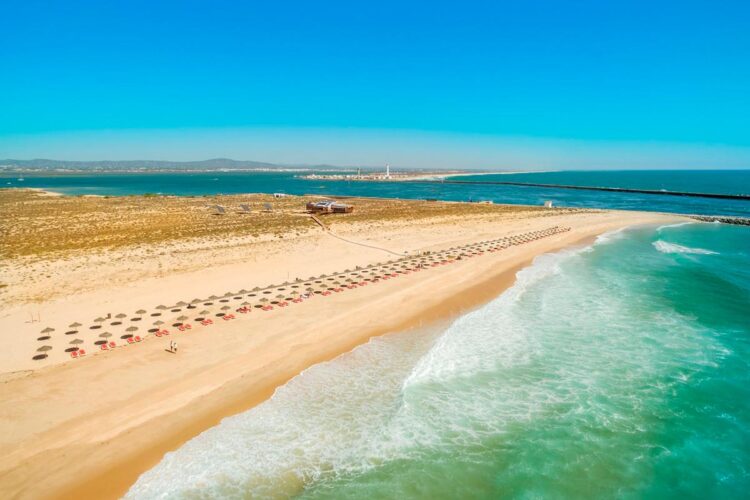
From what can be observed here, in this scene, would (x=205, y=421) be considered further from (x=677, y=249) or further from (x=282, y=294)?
(x=677, y=249)

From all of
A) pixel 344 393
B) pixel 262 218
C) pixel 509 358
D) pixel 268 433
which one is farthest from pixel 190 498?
pixel 262 218

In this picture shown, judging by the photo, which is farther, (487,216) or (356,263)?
(487,216)

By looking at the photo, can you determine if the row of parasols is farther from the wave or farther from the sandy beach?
the wave

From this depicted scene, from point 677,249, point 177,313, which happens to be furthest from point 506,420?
point 677,249

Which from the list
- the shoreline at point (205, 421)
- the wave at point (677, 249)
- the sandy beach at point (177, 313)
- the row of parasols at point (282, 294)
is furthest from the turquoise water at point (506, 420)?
the wave at point (677, 249)

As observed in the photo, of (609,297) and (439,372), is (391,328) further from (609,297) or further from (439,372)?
(609,297)

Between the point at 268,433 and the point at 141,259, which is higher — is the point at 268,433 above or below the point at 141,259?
below

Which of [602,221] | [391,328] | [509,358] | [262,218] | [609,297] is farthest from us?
[602,221]

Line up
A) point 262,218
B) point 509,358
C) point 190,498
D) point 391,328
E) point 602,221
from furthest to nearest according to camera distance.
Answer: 1. point 602,221
2. point 262,218
3. point 391,328
4. point 509,358
5. point 190,498

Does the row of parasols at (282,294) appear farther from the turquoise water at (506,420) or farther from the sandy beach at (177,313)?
the turquoise water at (506,420)
